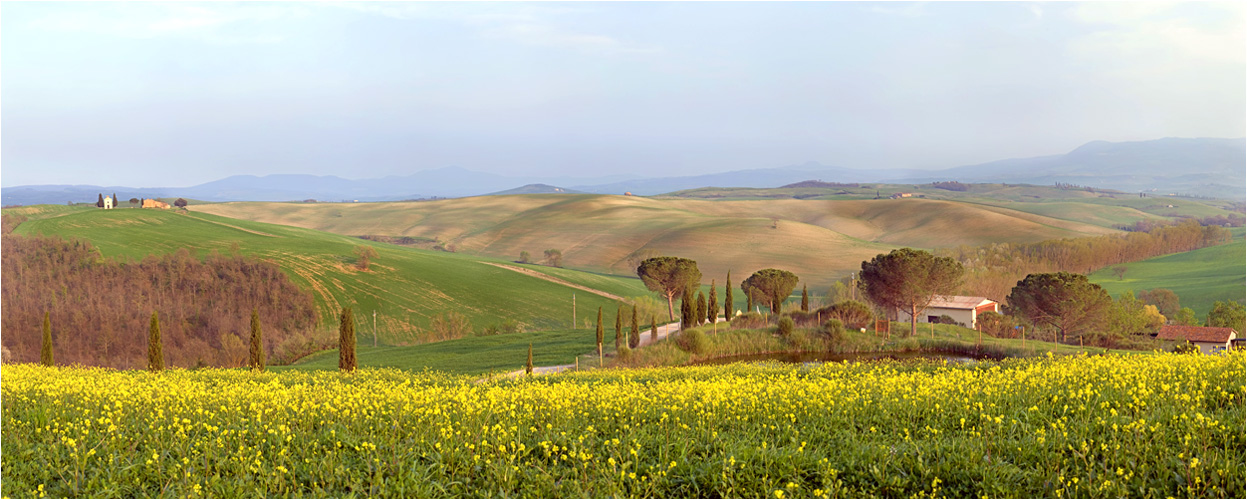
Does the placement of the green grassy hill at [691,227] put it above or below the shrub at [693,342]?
above

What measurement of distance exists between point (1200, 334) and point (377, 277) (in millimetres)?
75180

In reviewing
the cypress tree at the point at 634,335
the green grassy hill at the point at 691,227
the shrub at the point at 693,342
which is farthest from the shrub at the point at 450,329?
the green grassy hill at the point at 691,227

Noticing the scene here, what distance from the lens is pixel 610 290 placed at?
88688mm

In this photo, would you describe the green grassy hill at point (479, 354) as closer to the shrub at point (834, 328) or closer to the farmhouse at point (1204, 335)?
the shrub at point (834, 328)

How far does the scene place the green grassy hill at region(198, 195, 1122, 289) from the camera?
117 metres

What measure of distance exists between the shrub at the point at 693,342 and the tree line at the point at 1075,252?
179 ft

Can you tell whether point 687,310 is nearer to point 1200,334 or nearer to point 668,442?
point 1200,334

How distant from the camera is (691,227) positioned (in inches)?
5423

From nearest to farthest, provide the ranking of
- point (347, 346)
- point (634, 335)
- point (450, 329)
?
point (347, 346)
point (634, 335)
point (450, 329)

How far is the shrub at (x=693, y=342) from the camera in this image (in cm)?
4103

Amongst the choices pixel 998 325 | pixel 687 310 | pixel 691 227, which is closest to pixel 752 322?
pixel 687 310

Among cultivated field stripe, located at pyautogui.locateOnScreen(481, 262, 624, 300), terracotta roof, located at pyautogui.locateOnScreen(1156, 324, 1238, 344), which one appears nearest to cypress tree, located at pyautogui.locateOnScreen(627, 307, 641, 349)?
terracotta roof, located at pyautogui.locateOnScreen(1156, 324, 1238, 344)

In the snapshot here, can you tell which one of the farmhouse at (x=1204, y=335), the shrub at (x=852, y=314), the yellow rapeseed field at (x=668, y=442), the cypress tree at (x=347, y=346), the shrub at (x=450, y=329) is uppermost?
the yellow rapeseed field at (x=668, y=442)

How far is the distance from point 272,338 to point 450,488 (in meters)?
67.0
